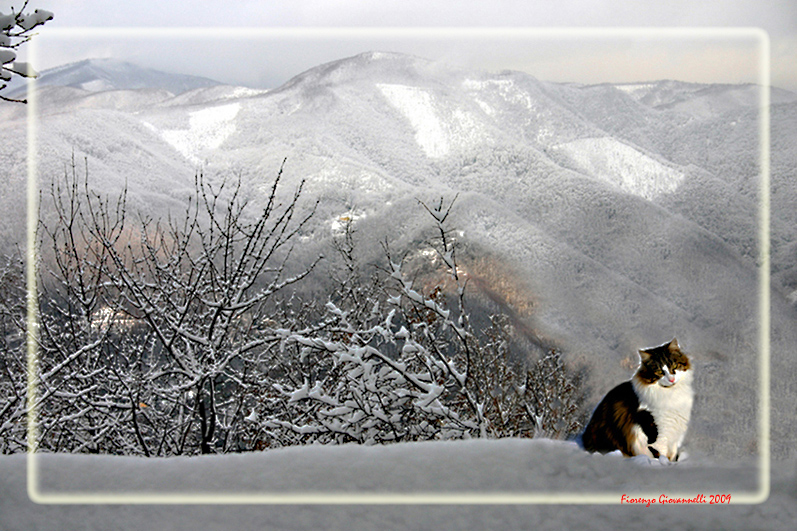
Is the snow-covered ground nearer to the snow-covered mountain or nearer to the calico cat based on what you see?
Answer: the calico cat

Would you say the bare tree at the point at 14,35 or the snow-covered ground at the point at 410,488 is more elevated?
the bare tree at the point at 14,35

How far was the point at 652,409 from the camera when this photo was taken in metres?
1.60

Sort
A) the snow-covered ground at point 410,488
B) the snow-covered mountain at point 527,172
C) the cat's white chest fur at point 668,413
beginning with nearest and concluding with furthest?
the snow-covered ground at point 410,488, the cat's white chest fur at point 668,413, the snow-covered mountain at point 527,172

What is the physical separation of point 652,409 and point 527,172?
5510 cm

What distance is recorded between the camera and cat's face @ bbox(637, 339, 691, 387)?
161cm

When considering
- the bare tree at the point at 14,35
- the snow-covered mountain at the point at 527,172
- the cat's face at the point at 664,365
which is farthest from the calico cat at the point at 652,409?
the snow-covered mountain at the point at 527,172

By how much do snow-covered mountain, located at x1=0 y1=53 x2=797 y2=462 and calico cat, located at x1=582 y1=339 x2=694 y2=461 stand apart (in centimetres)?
Answer: 1705

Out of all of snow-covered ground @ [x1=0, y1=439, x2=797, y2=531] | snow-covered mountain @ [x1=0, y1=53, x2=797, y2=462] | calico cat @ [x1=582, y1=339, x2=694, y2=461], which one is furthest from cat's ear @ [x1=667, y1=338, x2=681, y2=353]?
snow-covered mountain @ [x1=0, y1=53, x2=797, y2=462]

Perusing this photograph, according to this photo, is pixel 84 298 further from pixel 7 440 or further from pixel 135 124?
pixel 135 124

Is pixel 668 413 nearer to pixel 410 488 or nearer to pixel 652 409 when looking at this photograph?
pixel 652 409

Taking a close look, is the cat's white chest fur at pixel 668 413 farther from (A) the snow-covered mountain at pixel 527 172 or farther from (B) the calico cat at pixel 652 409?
(A) the snow-covered mountain at pixel 527 172

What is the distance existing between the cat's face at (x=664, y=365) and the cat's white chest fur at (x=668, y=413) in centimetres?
2

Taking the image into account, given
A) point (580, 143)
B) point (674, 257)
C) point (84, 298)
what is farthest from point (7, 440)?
point (580, 143)

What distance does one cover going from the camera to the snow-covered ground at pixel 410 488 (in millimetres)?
1459
